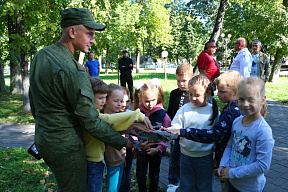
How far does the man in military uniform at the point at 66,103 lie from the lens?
172 centimetres

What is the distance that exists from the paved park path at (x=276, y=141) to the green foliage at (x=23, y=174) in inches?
37.9

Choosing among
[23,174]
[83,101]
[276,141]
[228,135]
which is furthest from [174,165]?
[276,141]

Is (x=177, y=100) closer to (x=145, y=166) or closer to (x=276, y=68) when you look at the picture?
(x=145, y=166)

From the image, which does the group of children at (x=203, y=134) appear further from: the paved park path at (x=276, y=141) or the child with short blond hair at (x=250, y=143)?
the paved park path at (x=276, y=141)

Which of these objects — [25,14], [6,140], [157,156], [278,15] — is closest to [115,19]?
[25,14]

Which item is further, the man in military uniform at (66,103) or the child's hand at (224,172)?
the child's hand at (224,172)

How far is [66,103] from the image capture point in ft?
5.86

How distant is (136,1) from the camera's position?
2972 cm

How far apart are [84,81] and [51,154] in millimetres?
633

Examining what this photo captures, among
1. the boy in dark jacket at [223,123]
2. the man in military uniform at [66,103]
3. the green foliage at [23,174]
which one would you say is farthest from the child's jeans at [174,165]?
the green foliage at [23,174]

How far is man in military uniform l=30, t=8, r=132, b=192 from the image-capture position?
1.72m

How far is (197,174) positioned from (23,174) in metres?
3.14

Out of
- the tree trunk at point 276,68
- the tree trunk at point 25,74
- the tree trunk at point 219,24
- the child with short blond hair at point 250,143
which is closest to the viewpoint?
the child with short blond hair at point 250,143

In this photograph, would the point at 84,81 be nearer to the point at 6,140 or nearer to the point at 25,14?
the point at 6,140
